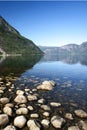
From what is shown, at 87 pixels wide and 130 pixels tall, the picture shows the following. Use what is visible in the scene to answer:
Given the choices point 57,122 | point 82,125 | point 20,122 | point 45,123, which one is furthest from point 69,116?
point 20,122

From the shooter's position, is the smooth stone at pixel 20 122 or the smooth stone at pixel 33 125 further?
the smooth stone at pixel 20 122

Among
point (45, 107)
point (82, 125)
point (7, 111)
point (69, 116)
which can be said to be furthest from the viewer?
point (45, 107)

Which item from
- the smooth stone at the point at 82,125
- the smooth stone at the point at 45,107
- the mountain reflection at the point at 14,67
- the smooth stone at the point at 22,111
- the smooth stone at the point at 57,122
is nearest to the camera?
the smooth stone at the point at 82,125

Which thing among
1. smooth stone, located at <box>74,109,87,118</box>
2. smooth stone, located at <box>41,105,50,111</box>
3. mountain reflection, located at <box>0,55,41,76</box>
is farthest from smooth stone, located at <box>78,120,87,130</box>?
mountain reflection, located at <box>0,55,41,76</box>

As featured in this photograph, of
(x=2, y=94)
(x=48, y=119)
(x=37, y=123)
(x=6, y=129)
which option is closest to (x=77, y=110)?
(x=48, y=119)

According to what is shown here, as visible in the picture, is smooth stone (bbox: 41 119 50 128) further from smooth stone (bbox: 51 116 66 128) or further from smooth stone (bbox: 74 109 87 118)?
smooth stone (bbox: 74 109 87 118)

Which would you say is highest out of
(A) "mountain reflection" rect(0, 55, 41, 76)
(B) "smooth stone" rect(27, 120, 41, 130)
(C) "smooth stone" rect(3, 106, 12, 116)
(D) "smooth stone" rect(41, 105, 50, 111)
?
Answer: (C) "smooth stone" rect(3, 106, 12, 116)

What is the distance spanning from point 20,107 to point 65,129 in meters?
6.29

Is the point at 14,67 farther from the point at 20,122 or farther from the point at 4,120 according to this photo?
the point at 20,122

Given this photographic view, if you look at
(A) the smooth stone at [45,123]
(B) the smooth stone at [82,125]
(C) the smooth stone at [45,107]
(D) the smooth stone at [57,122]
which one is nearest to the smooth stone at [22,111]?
(C) the smooth stone at [45,107]

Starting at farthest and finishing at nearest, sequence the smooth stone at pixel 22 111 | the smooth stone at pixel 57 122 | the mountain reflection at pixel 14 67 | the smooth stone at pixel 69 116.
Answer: the mountain reflection at pixel 14 67 < the smooth stone at pixel 22 111 < the smooth stone at pixel 69 116 < the smooth stone at pixel 57 122

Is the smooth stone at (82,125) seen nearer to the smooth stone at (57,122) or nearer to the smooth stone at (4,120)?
the smooth stone at (57,122)

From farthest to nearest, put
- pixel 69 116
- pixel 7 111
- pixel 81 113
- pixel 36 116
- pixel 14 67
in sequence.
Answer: pixel 14 67 → pixel 81 113 → pixel 7 111 → pixel 69 116 → pixel 36 116

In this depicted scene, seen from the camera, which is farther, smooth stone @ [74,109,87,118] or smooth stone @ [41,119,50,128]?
smooth stone @ [74,109,87,118]
